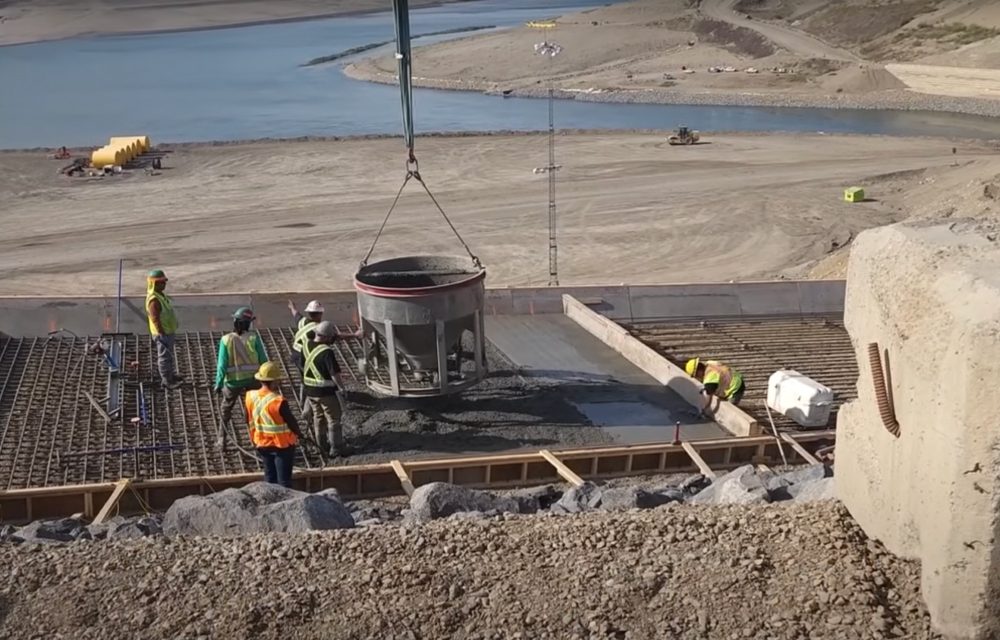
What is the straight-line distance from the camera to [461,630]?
5.24 meters

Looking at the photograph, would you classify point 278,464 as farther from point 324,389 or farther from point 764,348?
point 764,348

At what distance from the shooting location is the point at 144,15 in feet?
382

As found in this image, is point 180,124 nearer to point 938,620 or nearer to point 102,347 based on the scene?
point 102,347

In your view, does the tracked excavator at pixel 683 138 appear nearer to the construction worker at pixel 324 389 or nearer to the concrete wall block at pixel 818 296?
the concrete wall block at pixel 818 296

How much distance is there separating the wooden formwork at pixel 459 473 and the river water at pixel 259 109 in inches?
1518

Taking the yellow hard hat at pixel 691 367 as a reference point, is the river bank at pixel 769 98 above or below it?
above

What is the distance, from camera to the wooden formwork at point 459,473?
8.75 metres

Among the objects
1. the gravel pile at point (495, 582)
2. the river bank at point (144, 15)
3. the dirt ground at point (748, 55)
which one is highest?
the river bank at point (144, 15)

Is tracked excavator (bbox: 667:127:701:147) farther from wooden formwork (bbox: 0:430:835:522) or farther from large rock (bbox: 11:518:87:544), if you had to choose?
large rock (bbox: 11:518:87:544)

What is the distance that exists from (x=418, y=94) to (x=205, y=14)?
67.8 metres

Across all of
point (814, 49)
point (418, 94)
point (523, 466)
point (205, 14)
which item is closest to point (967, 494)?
point (523, 466)

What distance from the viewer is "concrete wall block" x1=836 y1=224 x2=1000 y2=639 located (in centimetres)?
461

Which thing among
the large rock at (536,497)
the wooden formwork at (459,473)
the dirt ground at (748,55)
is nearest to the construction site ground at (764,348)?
the wooden formwork at (459,473)

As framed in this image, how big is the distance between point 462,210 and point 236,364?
20284 mm
